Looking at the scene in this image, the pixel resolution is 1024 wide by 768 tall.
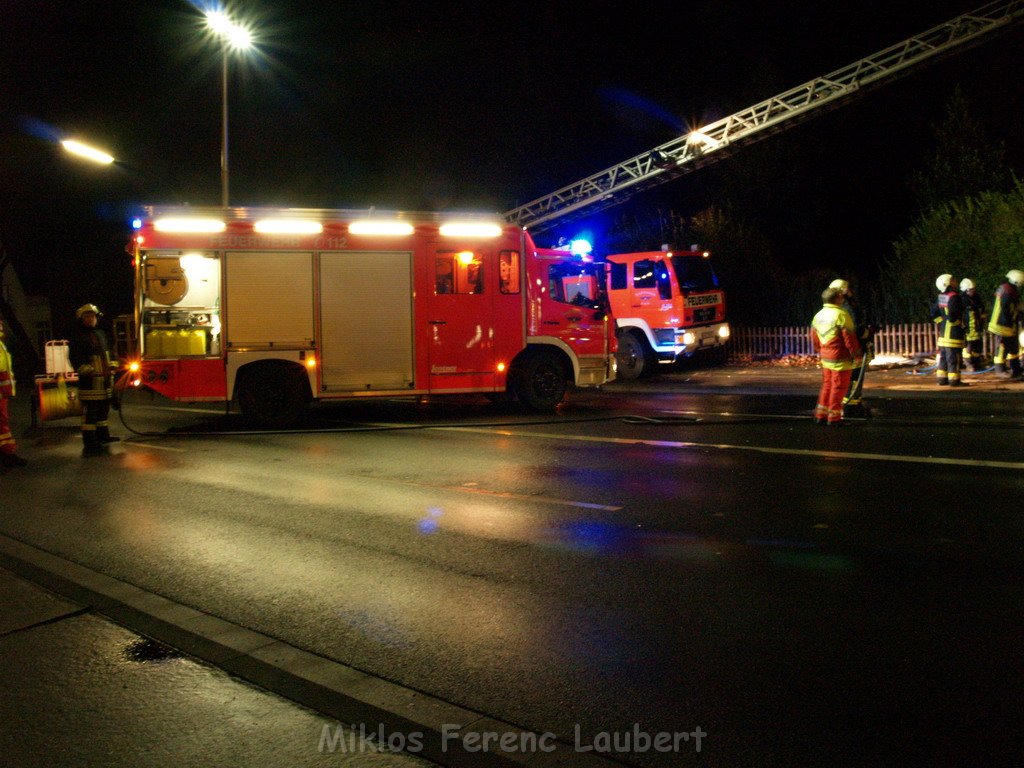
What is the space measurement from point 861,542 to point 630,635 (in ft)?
7.73

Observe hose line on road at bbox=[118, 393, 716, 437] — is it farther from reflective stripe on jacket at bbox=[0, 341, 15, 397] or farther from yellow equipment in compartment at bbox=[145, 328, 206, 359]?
reflective stripe on jacket at bbox=[0, 341, 15, 397]

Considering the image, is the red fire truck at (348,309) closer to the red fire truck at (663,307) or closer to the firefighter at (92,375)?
the firefighter at (92,375)

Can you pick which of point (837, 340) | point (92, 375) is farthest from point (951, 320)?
point (92, 375)

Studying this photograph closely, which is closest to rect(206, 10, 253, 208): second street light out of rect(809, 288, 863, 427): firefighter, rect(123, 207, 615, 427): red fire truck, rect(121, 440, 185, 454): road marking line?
rect(123, 207, 615, 427): red fire truck

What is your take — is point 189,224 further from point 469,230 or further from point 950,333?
point 950,333

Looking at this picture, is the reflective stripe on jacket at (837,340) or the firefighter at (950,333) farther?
the firefighter at (950,333)

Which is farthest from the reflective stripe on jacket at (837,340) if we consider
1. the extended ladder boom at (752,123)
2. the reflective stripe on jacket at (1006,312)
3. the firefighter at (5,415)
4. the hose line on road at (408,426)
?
the extended ladder boom at (752,123)

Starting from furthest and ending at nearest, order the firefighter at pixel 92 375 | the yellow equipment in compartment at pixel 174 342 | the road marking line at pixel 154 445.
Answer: the yellow equipment in compartment at pixel 174 342 → the firefighter at pixel 92 375 → the road marking line at pixel 154 445

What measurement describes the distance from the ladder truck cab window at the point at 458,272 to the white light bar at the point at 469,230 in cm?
28

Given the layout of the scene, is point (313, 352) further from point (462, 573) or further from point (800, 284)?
point (800, 284)

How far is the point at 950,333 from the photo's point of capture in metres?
16.1

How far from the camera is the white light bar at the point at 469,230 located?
14078mm

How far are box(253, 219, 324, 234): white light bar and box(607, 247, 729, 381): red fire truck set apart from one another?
844cm

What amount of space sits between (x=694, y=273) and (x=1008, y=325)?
6560 millimetres
